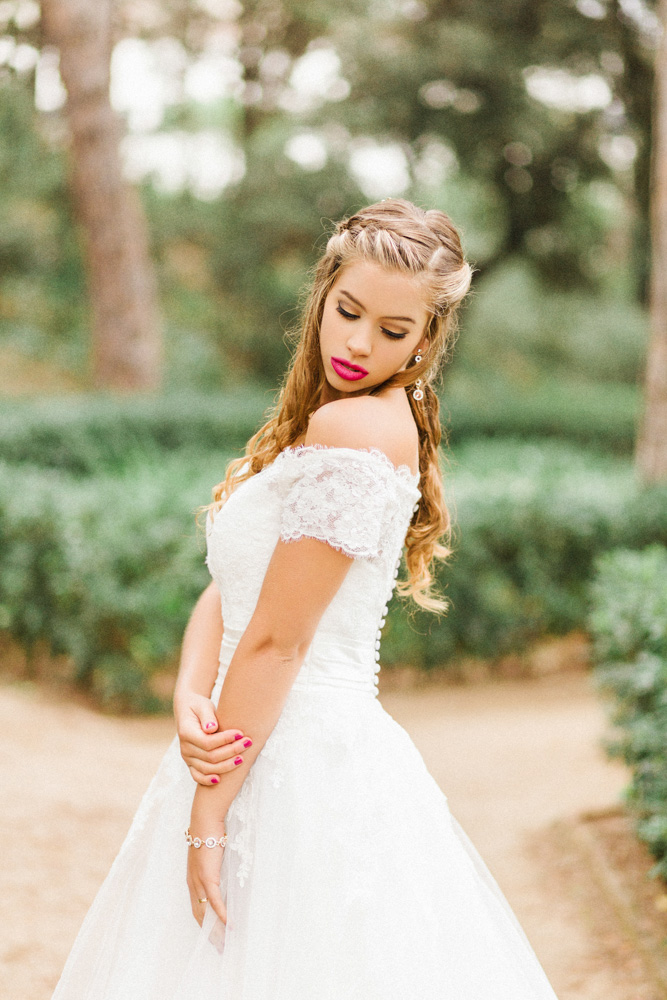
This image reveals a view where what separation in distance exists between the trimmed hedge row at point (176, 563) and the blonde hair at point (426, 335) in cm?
265

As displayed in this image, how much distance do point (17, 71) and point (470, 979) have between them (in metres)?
16.2

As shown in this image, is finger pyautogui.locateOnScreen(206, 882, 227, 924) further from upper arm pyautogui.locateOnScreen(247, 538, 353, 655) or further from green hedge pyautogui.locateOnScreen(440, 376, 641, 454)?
green hedge pyautogui.locateOnScreen(440, 376, 641, 454)

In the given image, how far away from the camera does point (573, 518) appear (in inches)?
257

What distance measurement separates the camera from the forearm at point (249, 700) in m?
1.51

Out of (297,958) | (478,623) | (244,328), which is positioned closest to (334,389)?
(297,958)

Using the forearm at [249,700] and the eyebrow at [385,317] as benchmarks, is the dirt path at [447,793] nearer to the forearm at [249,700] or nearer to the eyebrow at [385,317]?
the forearm at [249,700]

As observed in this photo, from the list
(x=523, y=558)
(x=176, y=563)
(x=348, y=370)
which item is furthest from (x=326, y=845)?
(x=523, y=558)

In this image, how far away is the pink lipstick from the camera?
5.41ft

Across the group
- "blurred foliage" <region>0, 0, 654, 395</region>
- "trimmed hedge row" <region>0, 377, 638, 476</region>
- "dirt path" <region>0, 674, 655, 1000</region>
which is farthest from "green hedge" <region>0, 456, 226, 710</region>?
"blurred foliage" <region>0, 0, 654, 395</region>

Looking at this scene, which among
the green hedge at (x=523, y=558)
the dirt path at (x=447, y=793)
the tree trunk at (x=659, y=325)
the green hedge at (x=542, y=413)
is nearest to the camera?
the dirt path at (x=447, y=793)

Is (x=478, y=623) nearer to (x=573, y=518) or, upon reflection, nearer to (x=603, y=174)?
(x=573, y=518)

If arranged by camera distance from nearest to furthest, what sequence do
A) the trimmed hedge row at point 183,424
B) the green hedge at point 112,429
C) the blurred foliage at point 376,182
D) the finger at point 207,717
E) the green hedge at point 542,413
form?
the finger at point 207,717 < the green hedge at point 112,429 < the trimmed hedge row at point 183,424 < the blurred foliage at point 376,182 < the green hedge at point 542,413

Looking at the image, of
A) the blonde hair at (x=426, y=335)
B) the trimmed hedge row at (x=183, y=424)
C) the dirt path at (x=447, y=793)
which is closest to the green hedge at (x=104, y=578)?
the dirt path at (x=447, y=793)

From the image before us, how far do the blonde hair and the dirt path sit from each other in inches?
70.4
